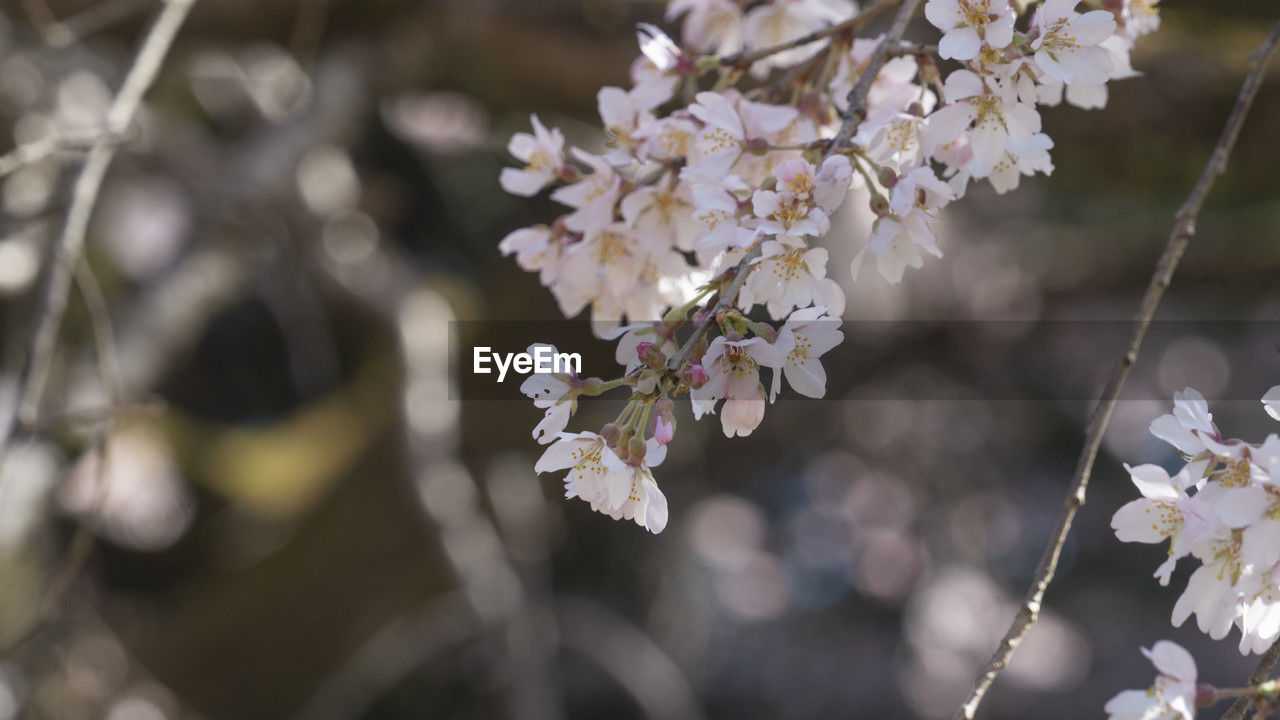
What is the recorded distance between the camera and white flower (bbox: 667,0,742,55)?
0.84 meters

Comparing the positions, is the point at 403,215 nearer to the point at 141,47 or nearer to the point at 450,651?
the point at 450,651

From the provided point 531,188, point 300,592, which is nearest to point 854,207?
point 531,188

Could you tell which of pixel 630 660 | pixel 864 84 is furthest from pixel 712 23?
pixel 630 660

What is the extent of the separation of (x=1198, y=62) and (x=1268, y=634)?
1.42 m

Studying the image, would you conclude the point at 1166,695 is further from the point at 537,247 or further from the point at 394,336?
the point at 394,336

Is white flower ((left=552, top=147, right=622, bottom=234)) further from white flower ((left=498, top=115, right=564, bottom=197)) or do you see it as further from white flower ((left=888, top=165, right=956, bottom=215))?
white flower ((left=888, top=165, right=956, bottom=215))

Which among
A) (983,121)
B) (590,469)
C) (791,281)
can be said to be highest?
(983,121)

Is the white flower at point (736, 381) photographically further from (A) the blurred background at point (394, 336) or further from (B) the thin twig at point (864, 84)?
(A) the blurred background at point (394, 336)

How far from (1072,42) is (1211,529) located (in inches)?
12.6

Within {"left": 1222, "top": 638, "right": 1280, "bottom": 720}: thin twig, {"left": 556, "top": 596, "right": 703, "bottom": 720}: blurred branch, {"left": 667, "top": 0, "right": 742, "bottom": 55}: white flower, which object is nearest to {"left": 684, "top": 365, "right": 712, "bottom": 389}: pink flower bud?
{"left": 1222, "top": 638, "right": 1280, "bottom": 720}: thin twig

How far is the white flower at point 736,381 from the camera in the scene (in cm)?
49

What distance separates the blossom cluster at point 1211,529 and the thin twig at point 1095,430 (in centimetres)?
5

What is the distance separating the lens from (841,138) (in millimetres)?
545

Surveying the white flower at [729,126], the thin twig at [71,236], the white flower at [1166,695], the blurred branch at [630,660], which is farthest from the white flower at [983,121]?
the blurred branch at [630,660]
